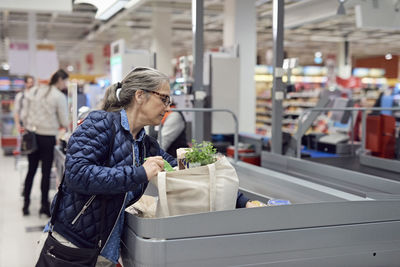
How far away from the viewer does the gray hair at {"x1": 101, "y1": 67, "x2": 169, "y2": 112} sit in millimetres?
2018

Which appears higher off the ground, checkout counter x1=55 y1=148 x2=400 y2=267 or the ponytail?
the ponytail

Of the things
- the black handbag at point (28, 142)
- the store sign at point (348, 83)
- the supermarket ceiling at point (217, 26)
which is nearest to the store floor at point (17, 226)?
the black handbag at point (28, 142)

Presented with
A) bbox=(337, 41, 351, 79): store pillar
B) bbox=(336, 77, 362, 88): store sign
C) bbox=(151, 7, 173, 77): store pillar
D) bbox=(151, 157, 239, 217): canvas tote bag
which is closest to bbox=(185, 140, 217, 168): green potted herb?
bbox=(151, 157, 239, 217): canvas tote bag

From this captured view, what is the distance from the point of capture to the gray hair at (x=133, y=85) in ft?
6.62

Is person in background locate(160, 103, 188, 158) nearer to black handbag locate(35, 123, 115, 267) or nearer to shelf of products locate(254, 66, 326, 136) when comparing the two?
black handbag locate(35, 123, 115, 267)

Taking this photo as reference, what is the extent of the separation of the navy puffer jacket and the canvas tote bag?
0.10 metres

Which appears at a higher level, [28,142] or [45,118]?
[45,118]

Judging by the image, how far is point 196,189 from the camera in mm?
1943

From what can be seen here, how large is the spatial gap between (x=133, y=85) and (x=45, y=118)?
171 inches

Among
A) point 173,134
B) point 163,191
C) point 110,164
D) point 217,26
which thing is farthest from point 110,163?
point 217,26

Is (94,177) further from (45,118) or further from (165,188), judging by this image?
(45,118)

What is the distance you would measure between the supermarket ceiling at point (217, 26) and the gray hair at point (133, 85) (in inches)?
305

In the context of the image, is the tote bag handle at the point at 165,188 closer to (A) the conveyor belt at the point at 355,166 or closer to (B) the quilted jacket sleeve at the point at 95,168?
(B) the quilted jacket sleeve at the point at 95,168

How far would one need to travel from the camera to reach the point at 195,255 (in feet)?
6.23
